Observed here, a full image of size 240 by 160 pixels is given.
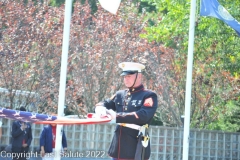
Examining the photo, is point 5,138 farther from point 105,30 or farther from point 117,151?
point 117,151

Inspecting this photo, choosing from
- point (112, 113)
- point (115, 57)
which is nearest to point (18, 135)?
point (115, 57)

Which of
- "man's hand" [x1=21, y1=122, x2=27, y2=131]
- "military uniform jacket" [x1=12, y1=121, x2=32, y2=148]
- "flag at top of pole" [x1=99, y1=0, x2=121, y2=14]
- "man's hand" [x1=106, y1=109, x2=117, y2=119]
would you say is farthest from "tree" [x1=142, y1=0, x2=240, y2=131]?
"man's hand" [x1=106, y1=109, x2=117, y2=119]

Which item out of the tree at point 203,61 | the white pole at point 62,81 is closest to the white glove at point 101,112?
the white pole at point 62,81

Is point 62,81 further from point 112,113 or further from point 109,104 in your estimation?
point 112,113

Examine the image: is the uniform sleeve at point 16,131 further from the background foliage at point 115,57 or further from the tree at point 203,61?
the tree at point 203,61

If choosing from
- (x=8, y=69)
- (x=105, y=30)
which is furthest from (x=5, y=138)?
(x=105, y=30)

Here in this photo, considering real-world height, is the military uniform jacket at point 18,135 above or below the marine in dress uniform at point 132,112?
below

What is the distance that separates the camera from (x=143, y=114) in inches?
311

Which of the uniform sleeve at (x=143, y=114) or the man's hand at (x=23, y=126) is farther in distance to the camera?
the man's hand at (x=23, y=126)

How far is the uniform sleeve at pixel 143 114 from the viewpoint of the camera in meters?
7.80

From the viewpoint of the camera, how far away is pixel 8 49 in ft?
57.0

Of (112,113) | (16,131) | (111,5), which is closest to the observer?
(112,113)

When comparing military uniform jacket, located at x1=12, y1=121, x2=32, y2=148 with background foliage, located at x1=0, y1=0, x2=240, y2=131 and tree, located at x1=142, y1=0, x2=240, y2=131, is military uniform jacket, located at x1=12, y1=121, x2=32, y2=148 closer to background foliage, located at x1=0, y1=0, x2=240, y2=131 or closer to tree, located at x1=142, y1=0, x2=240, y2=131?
background foliage, located at x1=0, y1=0, x2=240, y2=131

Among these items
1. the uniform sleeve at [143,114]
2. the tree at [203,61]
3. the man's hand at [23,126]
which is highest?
the tree at [203,61]
